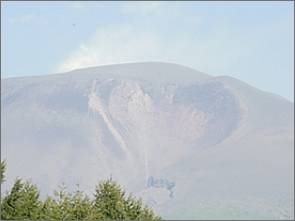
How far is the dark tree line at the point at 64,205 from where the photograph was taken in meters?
36.7

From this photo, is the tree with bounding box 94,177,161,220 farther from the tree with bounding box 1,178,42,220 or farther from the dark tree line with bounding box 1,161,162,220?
the tree with bounding box 1,178,42,220

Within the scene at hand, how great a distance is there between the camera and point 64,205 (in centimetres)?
4047

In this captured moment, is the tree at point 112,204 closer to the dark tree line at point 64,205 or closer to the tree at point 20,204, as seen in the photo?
the dark tree line at point 64,205

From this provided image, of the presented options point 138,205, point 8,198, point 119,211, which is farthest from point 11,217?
point 138,205

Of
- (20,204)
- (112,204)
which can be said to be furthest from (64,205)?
(112,204)

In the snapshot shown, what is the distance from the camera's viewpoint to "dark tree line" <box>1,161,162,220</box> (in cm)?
3666

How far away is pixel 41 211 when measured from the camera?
38062 mm

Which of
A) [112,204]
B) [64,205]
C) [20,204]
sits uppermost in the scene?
[112,204]

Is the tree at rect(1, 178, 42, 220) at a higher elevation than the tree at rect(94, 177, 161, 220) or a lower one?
lower

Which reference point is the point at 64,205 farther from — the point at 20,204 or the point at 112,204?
the point at 112,204

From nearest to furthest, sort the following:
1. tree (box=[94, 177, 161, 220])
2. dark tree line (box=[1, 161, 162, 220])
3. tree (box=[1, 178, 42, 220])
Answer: tree (box=[1, 178, 42, 220])
dark tree line (box=[1, 161, 162, 220])
tree (box=[94, 177, 161, 220])

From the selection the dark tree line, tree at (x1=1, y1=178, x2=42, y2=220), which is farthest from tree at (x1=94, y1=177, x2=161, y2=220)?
tree at (x1=1, y1=178, x2=42, y2=220)

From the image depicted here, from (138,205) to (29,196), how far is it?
435 inches

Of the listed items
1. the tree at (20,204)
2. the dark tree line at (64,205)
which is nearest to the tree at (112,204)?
the dark tree line at (64,205)
